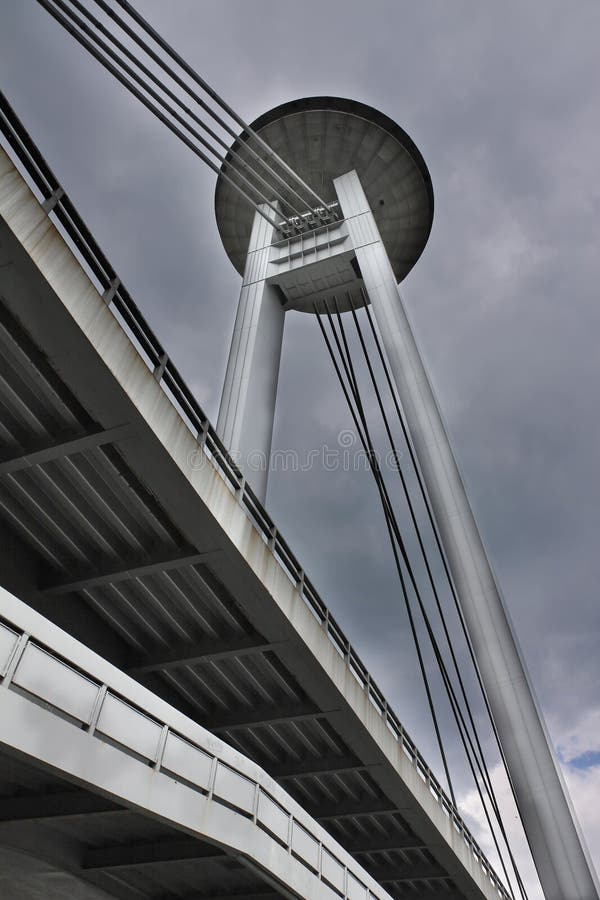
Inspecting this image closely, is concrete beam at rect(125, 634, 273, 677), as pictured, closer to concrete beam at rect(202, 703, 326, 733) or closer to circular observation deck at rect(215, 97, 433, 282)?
concrete beam at rect(202, 703, 326, 733)

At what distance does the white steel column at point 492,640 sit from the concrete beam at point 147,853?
5.11 metres

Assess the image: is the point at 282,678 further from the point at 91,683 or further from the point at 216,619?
the point at 91,683

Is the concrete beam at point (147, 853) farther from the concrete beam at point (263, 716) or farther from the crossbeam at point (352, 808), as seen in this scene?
the crossbeam at point (352, 808)

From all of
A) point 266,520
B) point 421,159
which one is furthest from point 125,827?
point 421,159

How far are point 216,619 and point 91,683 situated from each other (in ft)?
12.9

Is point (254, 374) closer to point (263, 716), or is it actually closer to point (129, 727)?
point (263, 716)

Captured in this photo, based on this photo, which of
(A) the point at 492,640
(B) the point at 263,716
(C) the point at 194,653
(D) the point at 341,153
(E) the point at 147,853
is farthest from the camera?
(D) the point at 341,153

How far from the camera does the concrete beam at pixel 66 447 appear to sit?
26.8 ft

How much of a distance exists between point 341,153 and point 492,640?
1985cm

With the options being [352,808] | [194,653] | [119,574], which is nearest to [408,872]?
[352,808]

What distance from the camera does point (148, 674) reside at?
11664 millimetres

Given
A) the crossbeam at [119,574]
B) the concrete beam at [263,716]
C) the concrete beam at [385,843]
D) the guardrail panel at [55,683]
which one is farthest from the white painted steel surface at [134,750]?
the concrete beam at [385,843]

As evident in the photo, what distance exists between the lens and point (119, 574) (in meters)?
9.76

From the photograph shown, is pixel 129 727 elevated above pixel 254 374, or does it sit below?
below
